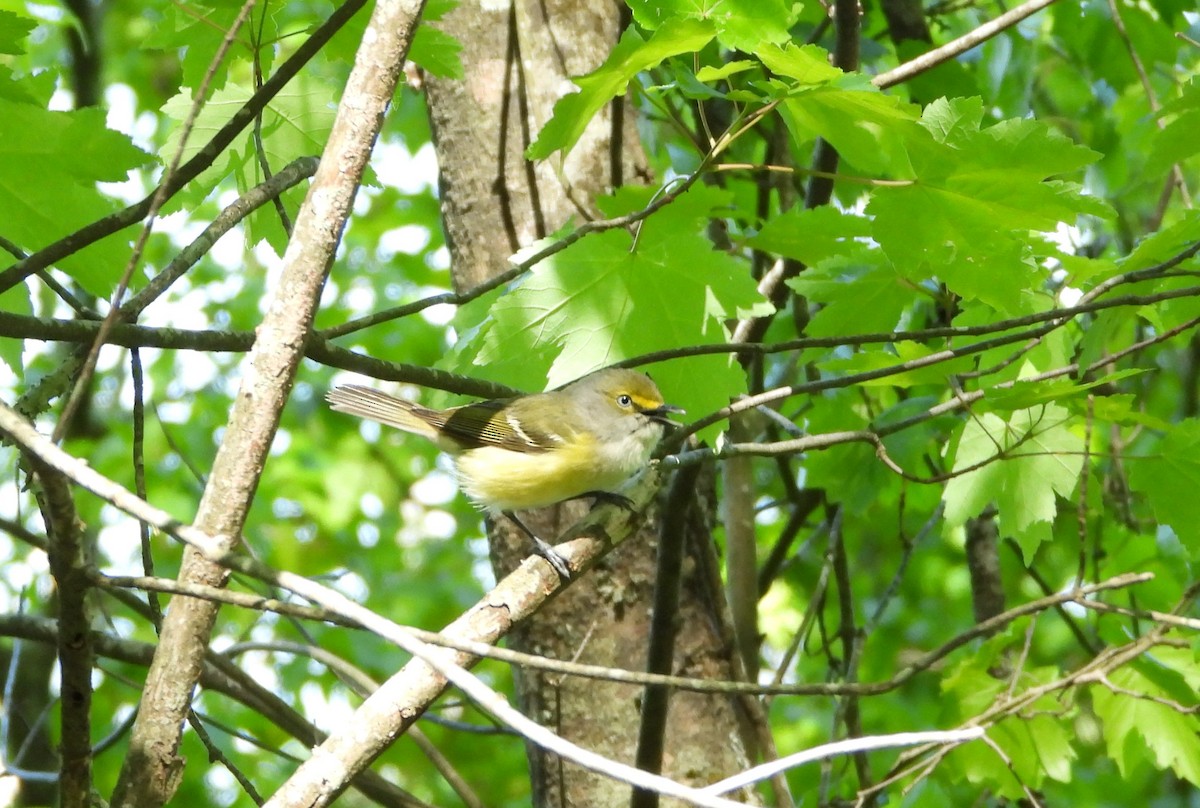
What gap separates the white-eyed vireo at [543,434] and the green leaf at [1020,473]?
1041mm

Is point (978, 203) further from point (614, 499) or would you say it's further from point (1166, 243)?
point (614, 499)

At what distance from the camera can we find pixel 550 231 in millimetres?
3512

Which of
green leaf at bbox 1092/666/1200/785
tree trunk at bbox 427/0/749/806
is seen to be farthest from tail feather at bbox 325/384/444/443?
green leaf at bbox 1092/666/1200/785

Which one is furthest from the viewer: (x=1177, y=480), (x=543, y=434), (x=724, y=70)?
(x=543, y=434)

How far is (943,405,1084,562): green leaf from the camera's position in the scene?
296 centimetres

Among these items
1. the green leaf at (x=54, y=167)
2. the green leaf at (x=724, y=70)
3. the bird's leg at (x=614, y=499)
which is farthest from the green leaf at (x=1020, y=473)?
the green leaf at (x=54, y=167)

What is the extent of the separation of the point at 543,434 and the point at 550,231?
91 cm

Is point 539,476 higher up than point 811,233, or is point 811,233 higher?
point 811,233

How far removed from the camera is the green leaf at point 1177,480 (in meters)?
2.74

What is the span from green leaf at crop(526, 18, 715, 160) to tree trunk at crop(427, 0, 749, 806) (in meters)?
0.94

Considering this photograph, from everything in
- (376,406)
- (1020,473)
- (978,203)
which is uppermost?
(376,406)

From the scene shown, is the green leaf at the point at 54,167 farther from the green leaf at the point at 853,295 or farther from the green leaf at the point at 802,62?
the green leaf at the point at 853,295

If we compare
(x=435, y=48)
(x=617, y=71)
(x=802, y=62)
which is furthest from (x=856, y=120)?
(x=435, y=48)

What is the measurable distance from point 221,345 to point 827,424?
2608 millimetres
